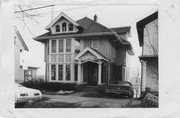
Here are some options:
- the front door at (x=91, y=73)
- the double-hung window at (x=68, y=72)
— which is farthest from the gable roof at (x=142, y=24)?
the double-hung window at (x=68, y=72)

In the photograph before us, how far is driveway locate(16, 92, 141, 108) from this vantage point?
2316 mm

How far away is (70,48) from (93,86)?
45cm

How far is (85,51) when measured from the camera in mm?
2355

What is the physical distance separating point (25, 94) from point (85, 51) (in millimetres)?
723

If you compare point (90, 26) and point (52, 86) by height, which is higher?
point (90, 26)

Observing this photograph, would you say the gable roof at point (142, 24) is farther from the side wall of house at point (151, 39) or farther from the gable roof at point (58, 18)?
the gable roof at point (58, 18)

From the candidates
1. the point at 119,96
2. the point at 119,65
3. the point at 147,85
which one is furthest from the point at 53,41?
the point at 147,85

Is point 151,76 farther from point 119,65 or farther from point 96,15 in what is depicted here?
point 96,15

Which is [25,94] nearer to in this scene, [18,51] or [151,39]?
[18,51]

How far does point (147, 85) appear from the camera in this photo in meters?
2.35

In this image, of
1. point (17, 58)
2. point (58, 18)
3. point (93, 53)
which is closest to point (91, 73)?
point (93, 53)

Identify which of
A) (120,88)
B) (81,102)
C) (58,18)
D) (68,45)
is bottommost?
(81,102)

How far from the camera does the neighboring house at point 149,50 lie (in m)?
2.33

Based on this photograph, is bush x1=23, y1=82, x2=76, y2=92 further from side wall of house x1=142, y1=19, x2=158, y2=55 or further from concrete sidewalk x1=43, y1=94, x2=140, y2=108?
side wall of house x1=142, y1=19, x2=158, y2=55
